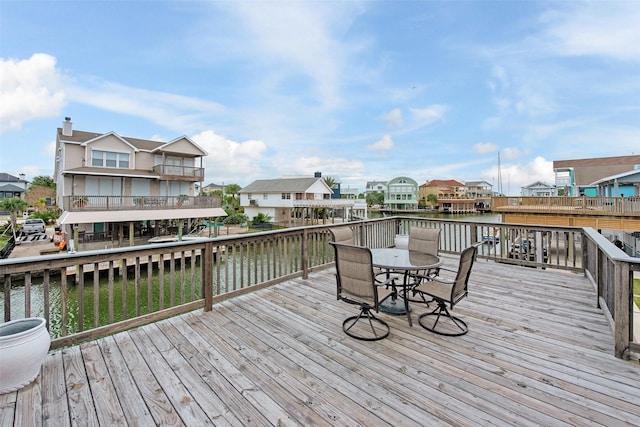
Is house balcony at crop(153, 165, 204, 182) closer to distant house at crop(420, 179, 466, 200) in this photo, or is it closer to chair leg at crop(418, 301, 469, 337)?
chair leg at crop(418, 301, 469, 337)

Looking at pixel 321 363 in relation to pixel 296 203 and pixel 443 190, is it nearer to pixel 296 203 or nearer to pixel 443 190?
pixel 296 203

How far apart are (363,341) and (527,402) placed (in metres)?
1.30

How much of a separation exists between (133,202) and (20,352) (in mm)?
15720

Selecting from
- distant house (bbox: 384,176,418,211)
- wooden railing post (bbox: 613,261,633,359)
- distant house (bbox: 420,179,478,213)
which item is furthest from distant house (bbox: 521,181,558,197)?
wooden railing post (bbox: 613,261,633,359)

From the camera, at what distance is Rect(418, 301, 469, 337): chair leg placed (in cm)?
286

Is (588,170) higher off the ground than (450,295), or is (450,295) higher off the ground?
(588,170)

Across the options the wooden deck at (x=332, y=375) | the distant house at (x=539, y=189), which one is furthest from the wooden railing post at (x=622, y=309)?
the distant house at (x=539, y=189)

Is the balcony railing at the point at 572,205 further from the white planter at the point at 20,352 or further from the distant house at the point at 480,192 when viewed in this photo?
the distant house at the point at 480,192

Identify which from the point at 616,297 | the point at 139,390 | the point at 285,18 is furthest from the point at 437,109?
the point at 139,390

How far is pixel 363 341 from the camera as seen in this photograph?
2.71 m

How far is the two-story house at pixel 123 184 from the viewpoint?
46.3 feet

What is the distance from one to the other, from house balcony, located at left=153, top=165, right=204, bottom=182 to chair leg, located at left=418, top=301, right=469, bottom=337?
18099mm

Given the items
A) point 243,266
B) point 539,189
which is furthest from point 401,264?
point 539,189

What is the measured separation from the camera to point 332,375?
2.16 meters
